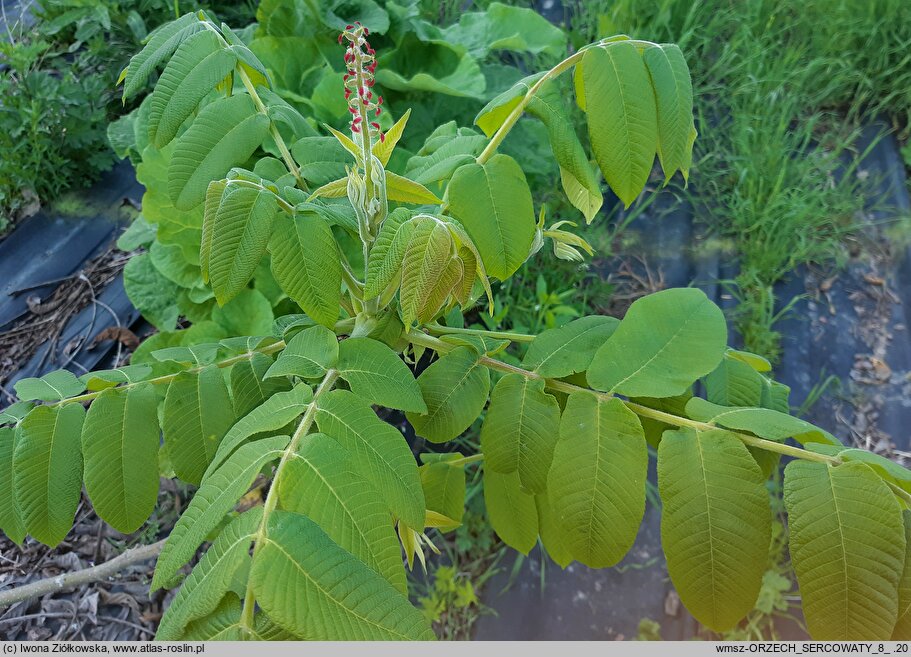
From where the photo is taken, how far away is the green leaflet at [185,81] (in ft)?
3.67

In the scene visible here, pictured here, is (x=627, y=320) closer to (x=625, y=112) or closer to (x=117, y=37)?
(x=625, y=112)

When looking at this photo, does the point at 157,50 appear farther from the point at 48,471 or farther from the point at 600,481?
the point at 600,481

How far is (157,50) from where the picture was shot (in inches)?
46.2

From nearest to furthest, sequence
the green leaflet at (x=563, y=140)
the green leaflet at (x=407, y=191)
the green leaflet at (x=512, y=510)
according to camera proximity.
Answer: the green leaflet at (x=407, y=191), the green leaflet at (x=563, y=140), the green leaflet at (x=512, y=510)

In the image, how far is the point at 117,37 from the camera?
3006 millimetres

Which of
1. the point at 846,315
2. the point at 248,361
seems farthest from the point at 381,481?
the point at 846,315

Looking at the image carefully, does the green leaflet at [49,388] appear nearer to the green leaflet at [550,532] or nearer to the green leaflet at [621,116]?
the green leaflet at [550,532]

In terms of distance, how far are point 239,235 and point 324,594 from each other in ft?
1.80

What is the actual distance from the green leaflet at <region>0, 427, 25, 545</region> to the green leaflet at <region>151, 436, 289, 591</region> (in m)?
0.41

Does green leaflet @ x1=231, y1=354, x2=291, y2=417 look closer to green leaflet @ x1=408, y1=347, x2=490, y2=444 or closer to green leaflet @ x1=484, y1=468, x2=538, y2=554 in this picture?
green leaflet @ x1=408, y1=347, x2=490, y2=444

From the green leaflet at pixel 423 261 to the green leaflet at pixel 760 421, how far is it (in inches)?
16.7

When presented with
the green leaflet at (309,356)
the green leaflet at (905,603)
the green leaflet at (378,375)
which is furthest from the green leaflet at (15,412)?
the green leaflet at (905,603)

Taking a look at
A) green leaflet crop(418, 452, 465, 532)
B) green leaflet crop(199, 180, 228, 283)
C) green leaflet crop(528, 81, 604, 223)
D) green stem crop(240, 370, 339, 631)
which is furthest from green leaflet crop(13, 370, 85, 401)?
green leaflet crop(528, 81, 604, 223)

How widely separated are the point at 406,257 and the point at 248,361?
45 cm
